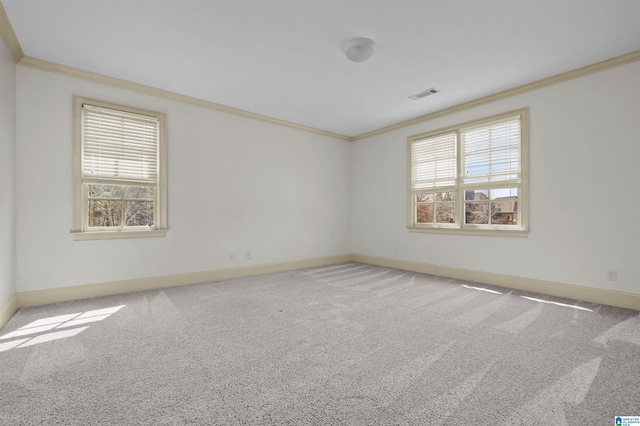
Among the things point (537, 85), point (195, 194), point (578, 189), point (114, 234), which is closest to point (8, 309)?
point (114, 234)

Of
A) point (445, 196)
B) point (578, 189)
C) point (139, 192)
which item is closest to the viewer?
point (578, 189)

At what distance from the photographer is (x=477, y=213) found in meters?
4.64

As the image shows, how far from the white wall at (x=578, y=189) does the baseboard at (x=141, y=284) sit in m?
3.08

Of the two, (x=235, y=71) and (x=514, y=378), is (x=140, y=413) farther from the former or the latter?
(x=235, y=71)

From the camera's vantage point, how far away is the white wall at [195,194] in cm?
332

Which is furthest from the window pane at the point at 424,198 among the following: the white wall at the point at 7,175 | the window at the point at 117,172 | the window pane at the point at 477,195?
the white wall at the point at 7,175

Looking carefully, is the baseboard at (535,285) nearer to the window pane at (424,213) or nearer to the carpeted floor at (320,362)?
the carpeted floor at (320,362)

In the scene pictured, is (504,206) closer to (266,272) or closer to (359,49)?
(359,49)

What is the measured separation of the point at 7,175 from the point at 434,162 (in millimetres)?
5549

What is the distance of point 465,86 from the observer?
397 cm

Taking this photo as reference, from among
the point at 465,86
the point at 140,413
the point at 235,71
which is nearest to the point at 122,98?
the point at 235,71

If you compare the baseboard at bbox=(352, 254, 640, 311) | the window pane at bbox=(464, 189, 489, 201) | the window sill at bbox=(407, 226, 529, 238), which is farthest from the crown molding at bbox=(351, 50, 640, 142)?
the baseboard at bbox=(352, 254, 640, 311)

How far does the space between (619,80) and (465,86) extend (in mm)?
1555

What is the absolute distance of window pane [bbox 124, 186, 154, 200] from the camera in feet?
13.0
